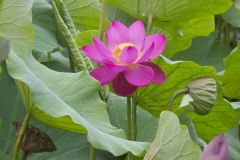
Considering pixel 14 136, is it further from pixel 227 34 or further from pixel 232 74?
pixel 227 34

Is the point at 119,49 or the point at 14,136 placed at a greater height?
the point at 119,49

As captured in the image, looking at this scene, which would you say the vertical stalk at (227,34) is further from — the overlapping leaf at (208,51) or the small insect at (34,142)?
the small insect at (34,142)

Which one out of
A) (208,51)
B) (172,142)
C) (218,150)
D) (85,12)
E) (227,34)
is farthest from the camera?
(227,34)

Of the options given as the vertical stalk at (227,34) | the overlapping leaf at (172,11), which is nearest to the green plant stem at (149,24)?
the overlapping leaf at (172,11)

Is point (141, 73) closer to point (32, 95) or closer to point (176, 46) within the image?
point (32, 95)

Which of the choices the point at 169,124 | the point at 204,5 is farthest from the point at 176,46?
the point at 169,124

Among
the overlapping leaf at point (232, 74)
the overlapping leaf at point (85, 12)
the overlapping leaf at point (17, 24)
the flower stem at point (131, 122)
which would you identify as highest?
the overlapping leaf at point (17, 24)

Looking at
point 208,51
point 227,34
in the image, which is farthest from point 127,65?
point 227,34

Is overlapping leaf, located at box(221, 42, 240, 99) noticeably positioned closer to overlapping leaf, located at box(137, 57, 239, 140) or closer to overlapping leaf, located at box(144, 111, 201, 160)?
overlapping leaf, located at box(137, 57, 239, 140)
